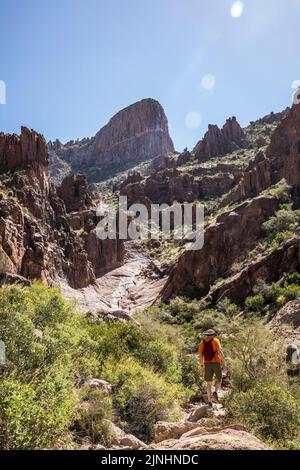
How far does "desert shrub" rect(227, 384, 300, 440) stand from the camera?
9.26 m

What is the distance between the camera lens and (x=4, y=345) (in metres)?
11.2

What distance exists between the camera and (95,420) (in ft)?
33.2

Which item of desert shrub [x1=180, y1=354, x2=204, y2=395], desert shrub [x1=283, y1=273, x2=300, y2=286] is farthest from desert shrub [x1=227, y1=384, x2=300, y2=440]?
desert shrub [x1=283, y1=273, x2=300, y2=286]

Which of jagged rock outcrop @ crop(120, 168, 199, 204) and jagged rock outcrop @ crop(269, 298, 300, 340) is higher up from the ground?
jagged rock outcrop @ crop(120, 168, 199, 204)

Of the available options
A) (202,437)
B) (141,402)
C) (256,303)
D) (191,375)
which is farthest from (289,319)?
(202,437)

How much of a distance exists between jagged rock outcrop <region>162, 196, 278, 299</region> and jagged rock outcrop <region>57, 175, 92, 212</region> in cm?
4719

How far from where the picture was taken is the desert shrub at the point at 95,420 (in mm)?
9617

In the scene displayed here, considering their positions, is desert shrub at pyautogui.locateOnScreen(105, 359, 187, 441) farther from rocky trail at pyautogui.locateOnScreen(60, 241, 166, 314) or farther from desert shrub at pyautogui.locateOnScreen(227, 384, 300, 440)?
rocky trail at pyautogui.locateOnScreen(60, 241, 166, 314)

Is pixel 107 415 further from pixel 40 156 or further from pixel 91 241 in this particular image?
pixel 91 241

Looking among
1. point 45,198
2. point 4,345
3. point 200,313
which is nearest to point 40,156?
point 45,198

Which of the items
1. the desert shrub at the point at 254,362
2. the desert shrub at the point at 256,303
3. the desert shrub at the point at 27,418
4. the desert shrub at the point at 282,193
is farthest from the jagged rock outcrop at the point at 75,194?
the desert shrub at the point at 27,418

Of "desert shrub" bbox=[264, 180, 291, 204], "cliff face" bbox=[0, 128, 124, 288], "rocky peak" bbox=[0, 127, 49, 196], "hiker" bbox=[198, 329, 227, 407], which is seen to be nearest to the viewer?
"hiker" bbox=[198, 329, 227, 407]

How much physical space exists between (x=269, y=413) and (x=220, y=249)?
4420 cm
